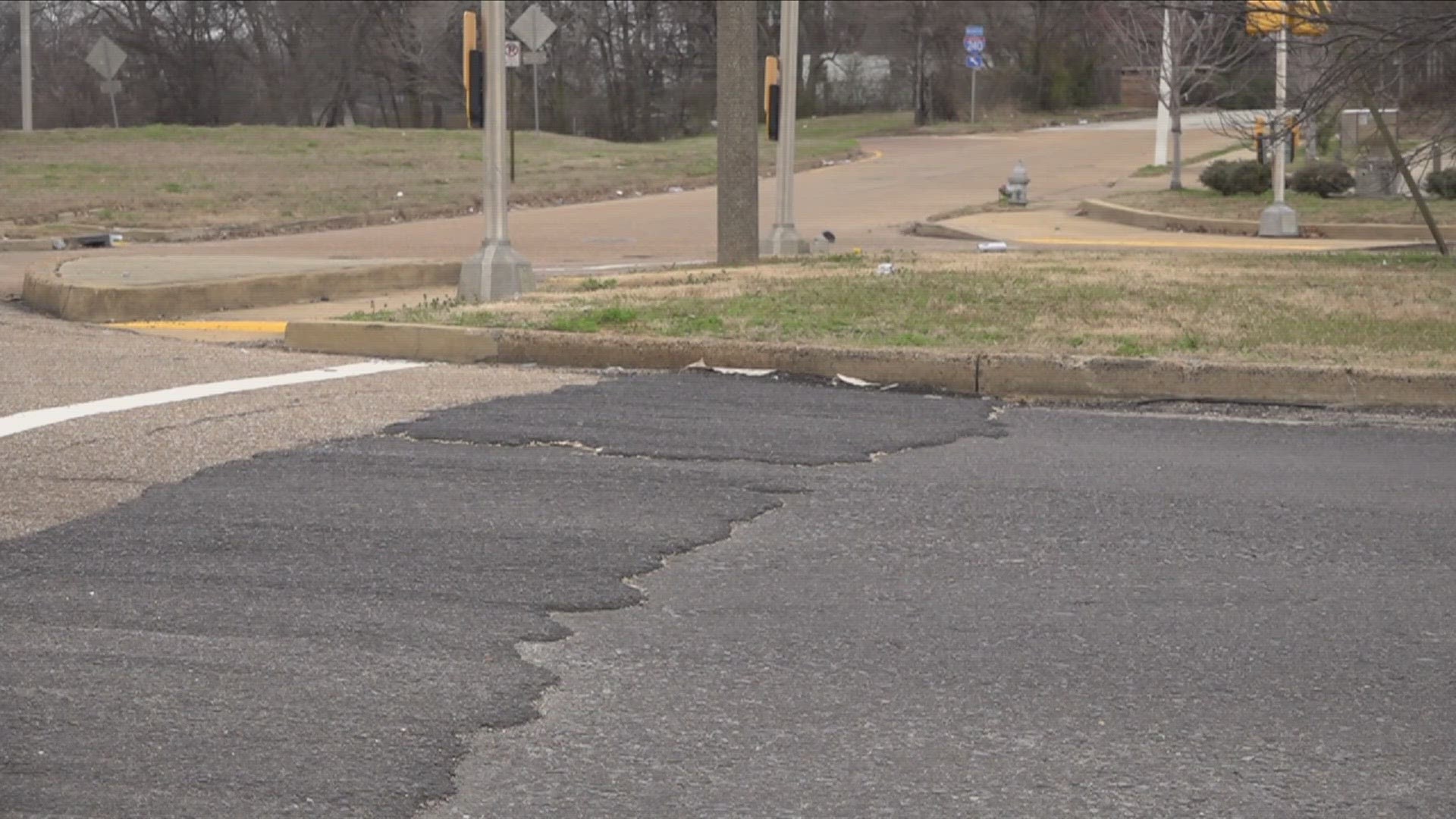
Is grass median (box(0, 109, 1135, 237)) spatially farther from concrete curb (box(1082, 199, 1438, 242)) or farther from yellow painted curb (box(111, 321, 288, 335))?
yellow painted curb (box(111, 321, 288, 335))

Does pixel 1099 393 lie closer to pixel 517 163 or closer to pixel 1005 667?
pixel 1005 667

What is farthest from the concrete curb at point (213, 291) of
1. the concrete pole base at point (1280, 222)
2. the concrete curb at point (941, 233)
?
the concrete pole base at point (1280, 222)

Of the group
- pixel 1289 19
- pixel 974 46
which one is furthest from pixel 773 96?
pixel 974 46

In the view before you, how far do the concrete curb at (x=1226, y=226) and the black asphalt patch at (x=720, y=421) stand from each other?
13.2 meters

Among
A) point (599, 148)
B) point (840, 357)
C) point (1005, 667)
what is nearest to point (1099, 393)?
point (840, 357)

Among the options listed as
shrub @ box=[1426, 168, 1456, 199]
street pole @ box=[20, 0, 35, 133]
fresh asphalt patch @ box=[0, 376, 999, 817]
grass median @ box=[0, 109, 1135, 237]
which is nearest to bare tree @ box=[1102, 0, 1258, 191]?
shrub @ box=[1426, 168, 1456, 199]

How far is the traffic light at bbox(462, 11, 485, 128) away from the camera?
1293 centimetres

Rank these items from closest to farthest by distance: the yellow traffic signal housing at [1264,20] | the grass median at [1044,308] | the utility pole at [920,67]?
the grass median at [1044,308], the yellow traffic signal housing at [1264,20], the utility pole at [920,67]

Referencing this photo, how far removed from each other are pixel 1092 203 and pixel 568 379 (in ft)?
58.2

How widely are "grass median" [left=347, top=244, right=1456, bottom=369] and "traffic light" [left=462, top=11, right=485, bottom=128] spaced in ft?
4.31

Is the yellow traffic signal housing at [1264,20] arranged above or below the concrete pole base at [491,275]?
above

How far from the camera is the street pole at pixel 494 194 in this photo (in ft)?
42.4

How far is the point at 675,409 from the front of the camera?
8.77m

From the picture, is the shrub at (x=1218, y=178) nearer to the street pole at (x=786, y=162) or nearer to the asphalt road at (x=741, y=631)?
the street pole at (x=786, y=162)
